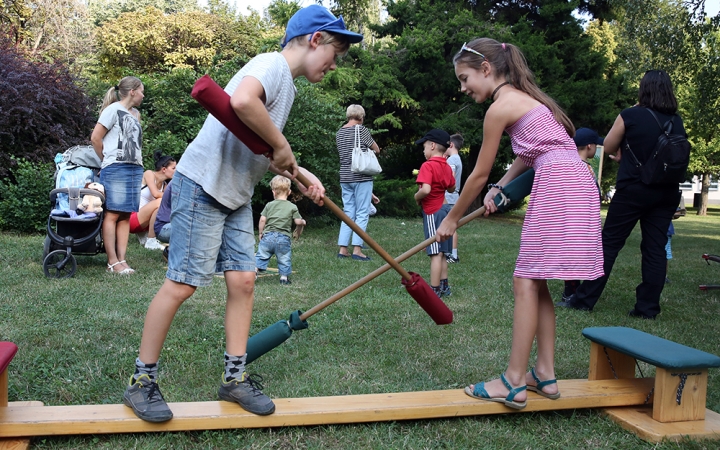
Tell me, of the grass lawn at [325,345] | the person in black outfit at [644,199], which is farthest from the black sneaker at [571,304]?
the grass lawn at [325,345]

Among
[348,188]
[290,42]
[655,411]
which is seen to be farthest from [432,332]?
[348,188]

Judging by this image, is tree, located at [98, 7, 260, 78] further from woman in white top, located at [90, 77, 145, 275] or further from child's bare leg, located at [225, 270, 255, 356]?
child's bare leg, located at [225, 270, 255, 356]

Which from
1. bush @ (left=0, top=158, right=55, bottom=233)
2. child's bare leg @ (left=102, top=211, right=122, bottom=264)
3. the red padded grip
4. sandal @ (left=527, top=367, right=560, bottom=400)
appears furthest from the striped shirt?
the red padded grip

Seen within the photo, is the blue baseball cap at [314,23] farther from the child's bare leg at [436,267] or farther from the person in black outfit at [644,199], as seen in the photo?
the person in black outfit at [644,199]

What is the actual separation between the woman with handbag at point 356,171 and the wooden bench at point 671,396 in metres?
5.12

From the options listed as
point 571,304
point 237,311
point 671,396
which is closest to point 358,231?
point 237,311

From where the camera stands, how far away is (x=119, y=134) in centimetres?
628

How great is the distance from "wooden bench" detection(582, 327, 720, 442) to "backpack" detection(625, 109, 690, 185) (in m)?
2.38

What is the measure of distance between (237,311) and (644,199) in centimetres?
408

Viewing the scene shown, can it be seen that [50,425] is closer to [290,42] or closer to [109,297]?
[290,42]

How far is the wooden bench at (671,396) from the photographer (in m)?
3.06

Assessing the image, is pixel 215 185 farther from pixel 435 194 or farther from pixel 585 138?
pixel 585 138

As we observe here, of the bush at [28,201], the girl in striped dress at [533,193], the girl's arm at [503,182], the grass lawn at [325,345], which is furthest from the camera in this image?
the bush at [28,201]

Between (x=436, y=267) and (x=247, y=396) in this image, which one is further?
(x=436, y=267)
